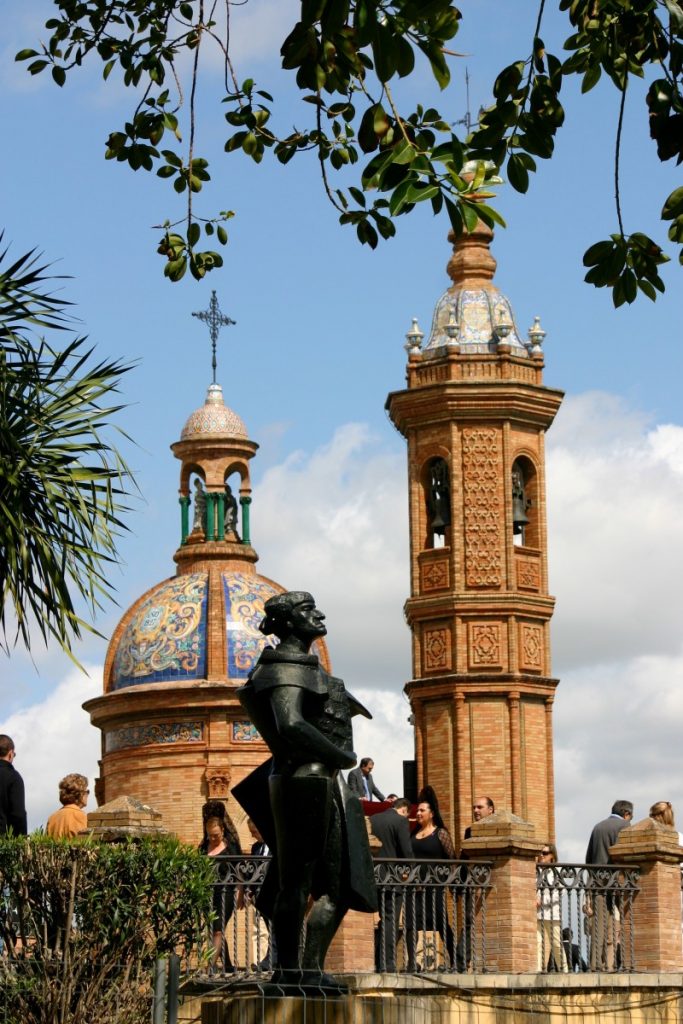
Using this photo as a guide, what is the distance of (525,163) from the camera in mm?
10477

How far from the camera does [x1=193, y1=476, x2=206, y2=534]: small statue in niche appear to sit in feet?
148

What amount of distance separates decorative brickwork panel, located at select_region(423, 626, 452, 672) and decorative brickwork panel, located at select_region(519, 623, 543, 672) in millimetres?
1249

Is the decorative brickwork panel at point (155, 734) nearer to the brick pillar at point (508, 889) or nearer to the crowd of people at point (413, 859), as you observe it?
the crowd of people at point (413, 859)

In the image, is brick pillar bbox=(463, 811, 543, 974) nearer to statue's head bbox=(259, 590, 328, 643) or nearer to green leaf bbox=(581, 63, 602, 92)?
statue's head bbox=(259, 590, 328, 643)

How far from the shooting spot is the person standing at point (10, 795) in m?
16.2

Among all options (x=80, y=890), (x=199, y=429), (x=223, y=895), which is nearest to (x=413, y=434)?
(x=199, y=429)

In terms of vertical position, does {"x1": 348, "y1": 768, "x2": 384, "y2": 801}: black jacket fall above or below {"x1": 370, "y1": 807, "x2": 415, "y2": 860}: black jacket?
above

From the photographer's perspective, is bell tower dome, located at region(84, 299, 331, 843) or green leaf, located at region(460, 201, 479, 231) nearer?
green leaf, located at region(460, 201, 479, 231)

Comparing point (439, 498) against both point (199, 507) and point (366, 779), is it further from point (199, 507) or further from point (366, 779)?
point (366, 779)

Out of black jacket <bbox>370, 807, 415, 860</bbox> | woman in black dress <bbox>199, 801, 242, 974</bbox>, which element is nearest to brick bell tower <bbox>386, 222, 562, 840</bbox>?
black jacket <bbox>370, 807, 415, 860</bbox>

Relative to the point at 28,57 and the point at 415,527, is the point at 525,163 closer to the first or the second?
the point at 28,57

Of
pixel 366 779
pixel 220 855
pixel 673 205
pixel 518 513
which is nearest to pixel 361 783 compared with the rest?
pixel 366 779

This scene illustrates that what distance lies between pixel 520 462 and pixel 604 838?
807 inches

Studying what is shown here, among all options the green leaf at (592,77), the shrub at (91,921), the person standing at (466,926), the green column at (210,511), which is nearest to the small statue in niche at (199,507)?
the green column at (210,511)
